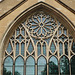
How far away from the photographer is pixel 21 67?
43.7 ft

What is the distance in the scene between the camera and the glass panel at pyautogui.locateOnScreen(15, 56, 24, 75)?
13206 mm

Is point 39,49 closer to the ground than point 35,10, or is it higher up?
closer to the ground

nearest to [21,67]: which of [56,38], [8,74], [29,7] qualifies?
[8,74]

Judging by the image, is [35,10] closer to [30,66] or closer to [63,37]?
[63,37]

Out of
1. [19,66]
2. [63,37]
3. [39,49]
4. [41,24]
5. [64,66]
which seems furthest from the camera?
[41,24]

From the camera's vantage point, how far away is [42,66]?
43.5ft

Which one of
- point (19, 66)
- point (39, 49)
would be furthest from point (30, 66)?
point (39, 49)

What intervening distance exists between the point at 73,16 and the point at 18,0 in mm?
3694

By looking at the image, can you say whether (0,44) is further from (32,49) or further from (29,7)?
(29,7)

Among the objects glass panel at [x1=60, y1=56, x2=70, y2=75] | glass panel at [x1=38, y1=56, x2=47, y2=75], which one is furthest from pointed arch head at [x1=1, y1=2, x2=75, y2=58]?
glass panel at [x1=38, y1=56, x2=47, y2=75]

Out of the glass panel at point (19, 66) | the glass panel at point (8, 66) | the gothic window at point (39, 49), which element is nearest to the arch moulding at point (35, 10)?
the gothic window at point (39, 49)

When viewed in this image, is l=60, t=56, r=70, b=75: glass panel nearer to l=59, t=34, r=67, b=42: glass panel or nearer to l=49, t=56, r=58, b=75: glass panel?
l=49, t=56, r=58, b=75: glass panel

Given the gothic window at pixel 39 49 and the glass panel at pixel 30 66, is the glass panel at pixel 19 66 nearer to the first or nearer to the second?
the gothic window at pixel 39 49

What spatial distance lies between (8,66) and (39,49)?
2168 mm
